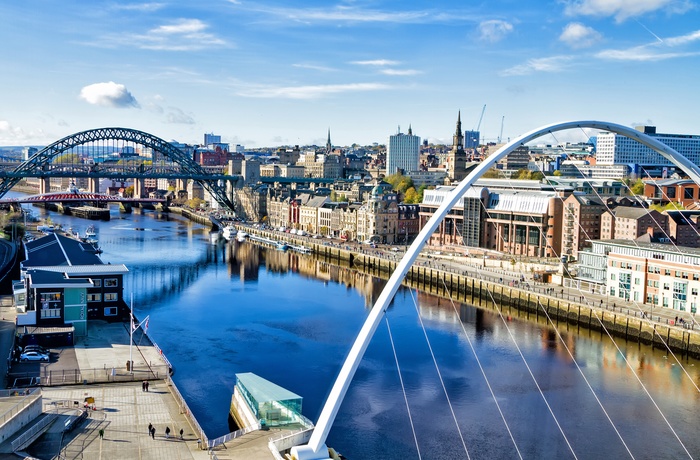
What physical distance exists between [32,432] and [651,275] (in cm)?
2813

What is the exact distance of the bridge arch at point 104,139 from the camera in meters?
81.1

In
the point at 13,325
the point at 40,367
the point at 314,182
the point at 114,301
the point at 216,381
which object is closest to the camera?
the point at 40,367

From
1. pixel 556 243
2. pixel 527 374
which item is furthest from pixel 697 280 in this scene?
pixel 556 243

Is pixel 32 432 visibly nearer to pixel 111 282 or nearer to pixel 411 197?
pixel 111 282

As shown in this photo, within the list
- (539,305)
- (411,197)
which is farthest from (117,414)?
(411,197)

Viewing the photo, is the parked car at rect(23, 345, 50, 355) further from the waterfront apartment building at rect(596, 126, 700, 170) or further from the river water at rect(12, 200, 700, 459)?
the waterfront apartment building at rect(596, 126, 700, 170)

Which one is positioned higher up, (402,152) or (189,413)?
(402,152)

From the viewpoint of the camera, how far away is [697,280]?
109 ft

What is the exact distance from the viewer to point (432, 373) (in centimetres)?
2659

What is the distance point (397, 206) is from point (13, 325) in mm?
41728

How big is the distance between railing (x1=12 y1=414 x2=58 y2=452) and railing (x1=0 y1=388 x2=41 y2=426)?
50cm

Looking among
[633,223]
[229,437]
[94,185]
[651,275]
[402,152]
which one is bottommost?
[229,437]

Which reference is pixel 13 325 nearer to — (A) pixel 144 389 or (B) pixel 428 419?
(A) pixel 144 389

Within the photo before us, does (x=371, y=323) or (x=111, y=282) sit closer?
(x=371, y=323)
